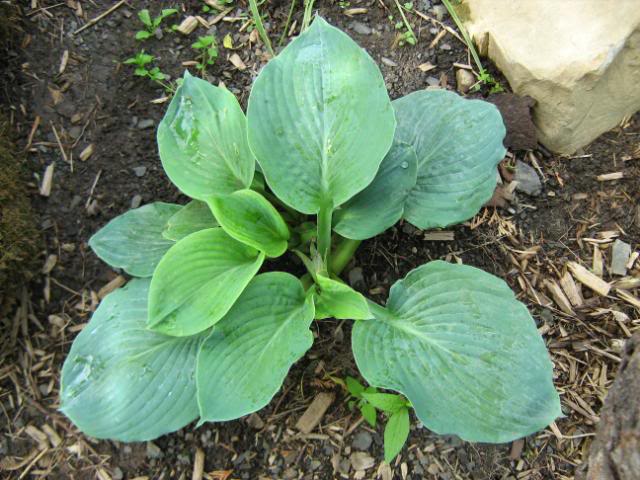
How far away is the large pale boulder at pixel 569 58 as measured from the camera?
6.33 feet

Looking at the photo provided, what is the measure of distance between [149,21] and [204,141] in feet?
2.60

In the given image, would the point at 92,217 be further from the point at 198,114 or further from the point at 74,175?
the point at 198,114

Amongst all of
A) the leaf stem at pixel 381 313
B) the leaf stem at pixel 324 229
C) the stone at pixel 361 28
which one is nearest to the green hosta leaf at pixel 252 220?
the leaf stem at pixel 324 229

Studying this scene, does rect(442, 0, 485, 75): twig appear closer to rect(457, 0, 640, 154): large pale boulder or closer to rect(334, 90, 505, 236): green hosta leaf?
rect(457, 0, 640, 154): large pale boulder

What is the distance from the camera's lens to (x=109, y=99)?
217 centimetres

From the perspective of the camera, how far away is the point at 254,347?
1.57 metres

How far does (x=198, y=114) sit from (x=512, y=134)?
1.14 m

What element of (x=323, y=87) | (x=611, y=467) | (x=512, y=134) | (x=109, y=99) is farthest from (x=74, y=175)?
(x=611, y=467)

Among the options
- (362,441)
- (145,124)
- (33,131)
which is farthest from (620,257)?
(33,131)

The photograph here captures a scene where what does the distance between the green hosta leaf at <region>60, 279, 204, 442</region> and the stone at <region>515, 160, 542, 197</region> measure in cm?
127

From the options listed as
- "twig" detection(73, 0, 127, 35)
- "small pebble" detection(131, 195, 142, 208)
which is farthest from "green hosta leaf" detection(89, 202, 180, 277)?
"twig" detection(73, 0, 127, 35)

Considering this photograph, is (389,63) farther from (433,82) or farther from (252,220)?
(252,220)

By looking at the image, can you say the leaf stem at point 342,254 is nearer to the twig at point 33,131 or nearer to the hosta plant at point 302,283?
the hosta plant at point 302,283

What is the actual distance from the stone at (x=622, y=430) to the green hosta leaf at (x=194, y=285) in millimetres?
951
